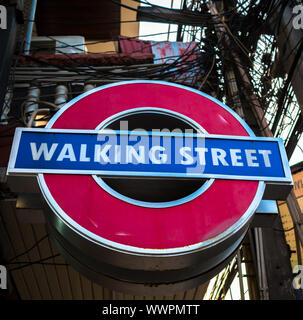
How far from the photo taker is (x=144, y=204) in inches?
86.6

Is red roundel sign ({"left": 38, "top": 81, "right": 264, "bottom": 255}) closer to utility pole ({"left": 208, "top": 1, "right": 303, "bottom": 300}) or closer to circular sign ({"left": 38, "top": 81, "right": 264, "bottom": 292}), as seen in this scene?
circular sign ({"left": 38, "top": 81, "right": 264, "bottom": 292})

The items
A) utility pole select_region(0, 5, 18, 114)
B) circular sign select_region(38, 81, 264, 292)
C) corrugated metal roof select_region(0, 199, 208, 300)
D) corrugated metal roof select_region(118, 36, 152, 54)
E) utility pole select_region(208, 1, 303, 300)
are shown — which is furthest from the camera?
corrugated metal roof select_region(118, 36, 152, 54)

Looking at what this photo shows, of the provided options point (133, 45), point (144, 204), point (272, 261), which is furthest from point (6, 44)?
point (133, 45)

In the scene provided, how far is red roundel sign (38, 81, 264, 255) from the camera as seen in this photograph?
2.00m

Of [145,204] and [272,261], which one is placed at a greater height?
[272,261]

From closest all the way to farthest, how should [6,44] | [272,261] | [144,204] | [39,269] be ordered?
[144,204] < [6,44] < [272,261] < [39,269]

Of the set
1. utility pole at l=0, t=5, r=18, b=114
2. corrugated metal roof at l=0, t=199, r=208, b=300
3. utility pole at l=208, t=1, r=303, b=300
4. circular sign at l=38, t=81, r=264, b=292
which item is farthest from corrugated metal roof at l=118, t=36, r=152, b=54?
circular sign at l=38, t=81, r=264, b=292

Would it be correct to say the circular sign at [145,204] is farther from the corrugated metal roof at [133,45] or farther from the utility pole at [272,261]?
the corrugated metal roof at [133,45]

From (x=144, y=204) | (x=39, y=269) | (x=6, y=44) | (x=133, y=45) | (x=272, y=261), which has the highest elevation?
(x=133, y=45)

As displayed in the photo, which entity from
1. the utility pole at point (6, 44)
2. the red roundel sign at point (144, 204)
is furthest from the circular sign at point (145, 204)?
the utility pole at point (6, 44)

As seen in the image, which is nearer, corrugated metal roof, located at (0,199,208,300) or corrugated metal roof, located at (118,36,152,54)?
corrugated metal roof, located at (0,199,208,300)

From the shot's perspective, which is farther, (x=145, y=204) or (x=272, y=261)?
(x=272, y=261)

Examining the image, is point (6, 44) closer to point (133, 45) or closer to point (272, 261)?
point (272, 261)
